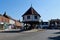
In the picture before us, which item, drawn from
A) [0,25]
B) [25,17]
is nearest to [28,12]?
[25,17]

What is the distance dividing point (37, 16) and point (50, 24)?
66.6 meters

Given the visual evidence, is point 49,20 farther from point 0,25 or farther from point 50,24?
point 0,25

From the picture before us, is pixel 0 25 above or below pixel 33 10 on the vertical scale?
below

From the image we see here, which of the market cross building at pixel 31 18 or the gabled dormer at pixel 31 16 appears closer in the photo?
the market cross building at pixel 31 18

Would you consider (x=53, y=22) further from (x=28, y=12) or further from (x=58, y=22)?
(x=28, y=12)

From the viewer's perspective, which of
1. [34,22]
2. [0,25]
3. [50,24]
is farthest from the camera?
[50,24]

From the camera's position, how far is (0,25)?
79312mm

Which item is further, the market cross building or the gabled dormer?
the gabled dormer

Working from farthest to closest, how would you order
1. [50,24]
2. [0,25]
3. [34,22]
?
1. [50,24]
2. [0,25]
3. [34,22]

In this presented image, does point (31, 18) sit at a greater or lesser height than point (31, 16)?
lesser

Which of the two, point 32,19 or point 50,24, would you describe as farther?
point 50,24

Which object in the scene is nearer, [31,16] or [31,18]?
[31,18]

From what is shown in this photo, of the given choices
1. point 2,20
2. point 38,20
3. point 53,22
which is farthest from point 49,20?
point 38,20

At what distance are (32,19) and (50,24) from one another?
67.7m
